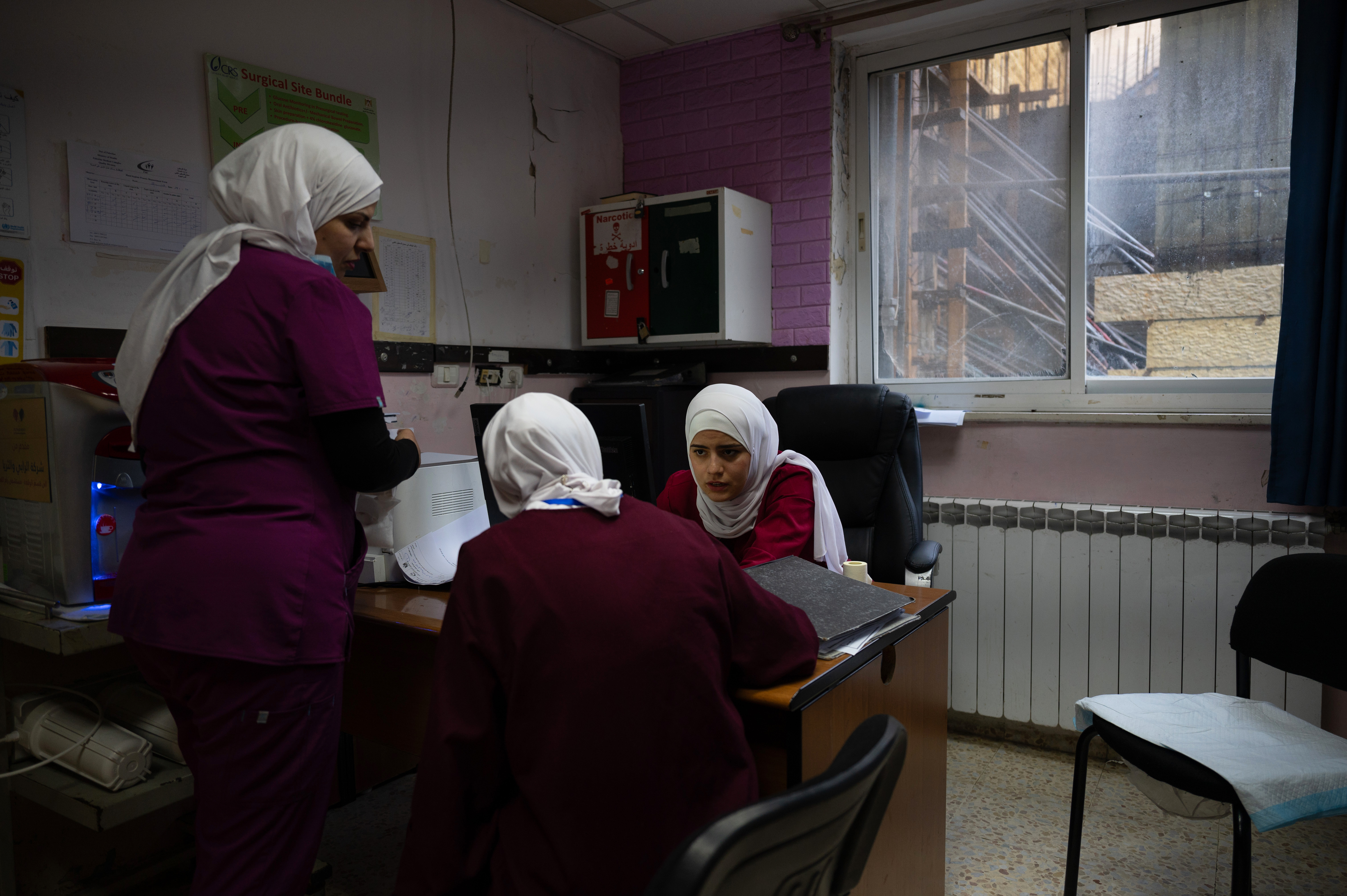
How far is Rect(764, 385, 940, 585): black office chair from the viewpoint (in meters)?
2.40

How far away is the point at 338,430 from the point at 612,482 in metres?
0.48

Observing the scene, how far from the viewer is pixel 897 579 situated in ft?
7.83

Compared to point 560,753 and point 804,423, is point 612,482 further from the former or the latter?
point 804,423

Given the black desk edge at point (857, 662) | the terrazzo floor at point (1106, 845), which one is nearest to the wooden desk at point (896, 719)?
the black desk edge at point (857, 662)

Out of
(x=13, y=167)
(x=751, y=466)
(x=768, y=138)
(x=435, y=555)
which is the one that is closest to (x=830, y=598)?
Result: (x=751, y=466)

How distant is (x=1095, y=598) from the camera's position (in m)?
2.71

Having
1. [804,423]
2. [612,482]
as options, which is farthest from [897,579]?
[612,482]

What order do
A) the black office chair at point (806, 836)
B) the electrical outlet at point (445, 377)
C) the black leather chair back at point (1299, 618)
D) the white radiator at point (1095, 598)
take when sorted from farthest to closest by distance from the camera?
the electrical outlet at point (445, 377) → the white radiator at point (1095, 598) → the black leather chair back at point (1299, 618) → the black office chair at point (806, 836)

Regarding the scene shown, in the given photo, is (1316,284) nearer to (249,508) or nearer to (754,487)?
(754,487)

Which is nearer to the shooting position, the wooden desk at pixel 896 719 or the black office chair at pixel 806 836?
the black office chair at pixel 806 836

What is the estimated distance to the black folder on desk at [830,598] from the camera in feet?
4.56

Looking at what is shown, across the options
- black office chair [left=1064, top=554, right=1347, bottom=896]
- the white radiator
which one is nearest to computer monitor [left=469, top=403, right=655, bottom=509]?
black office chair [left=1064, top=554, right=1347, bottom=896]

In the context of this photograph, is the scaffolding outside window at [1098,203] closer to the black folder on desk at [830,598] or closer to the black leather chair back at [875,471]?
the black leather chair back at [875,471]

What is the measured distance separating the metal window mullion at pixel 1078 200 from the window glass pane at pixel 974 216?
0.04 meters
